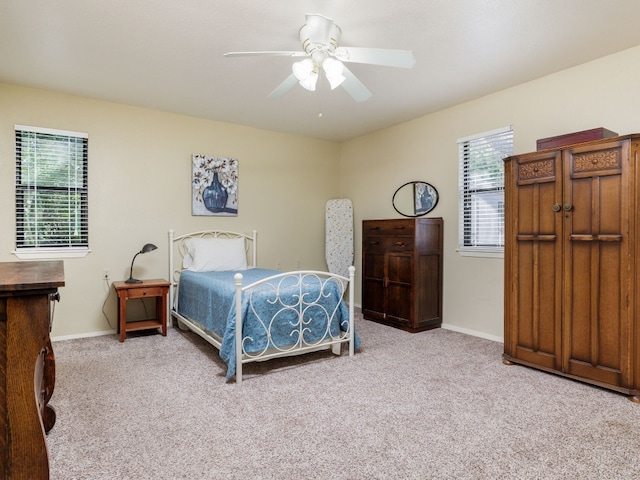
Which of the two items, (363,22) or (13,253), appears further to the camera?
(13,253)

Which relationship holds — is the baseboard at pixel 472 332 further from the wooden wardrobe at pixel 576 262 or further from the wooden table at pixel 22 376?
the wooden table at pixel 22 376

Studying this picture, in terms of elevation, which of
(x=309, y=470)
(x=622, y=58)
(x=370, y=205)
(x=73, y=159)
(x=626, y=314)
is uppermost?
(x=622, y=58)

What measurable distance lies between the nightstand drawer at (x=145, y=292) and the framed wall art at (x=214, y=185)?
108cm

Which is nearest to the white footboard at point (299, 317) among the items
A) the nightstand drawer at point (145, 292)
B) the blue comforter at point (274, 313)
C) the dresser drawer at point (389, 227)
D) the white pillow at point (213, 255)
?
the blue comforter at point (274, 313)

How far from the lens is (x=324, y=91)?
12.2ft

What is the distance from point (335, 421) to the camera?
2.16 m

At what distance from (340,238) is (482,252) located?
84.4 inches

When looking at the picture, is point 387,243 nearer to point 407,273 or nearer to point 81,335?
point 407,273

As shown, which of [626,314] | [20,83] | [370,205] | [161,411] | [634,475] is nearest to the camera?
[634,475]

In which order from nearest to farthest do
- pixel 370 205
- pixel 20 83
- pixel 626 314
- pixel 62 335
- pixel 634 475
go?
pixel 634 475
pixel 626 314
pixel 20 83
pixel 62 335
pixel 370 205

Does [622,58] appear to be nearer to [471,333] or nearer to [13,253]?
[471,333]

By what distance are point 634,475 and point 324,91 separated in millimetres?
3529

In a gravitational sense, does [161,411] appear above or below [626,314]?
below

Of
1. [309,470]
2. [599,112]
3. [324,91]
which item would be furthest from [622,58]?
[309,470]
